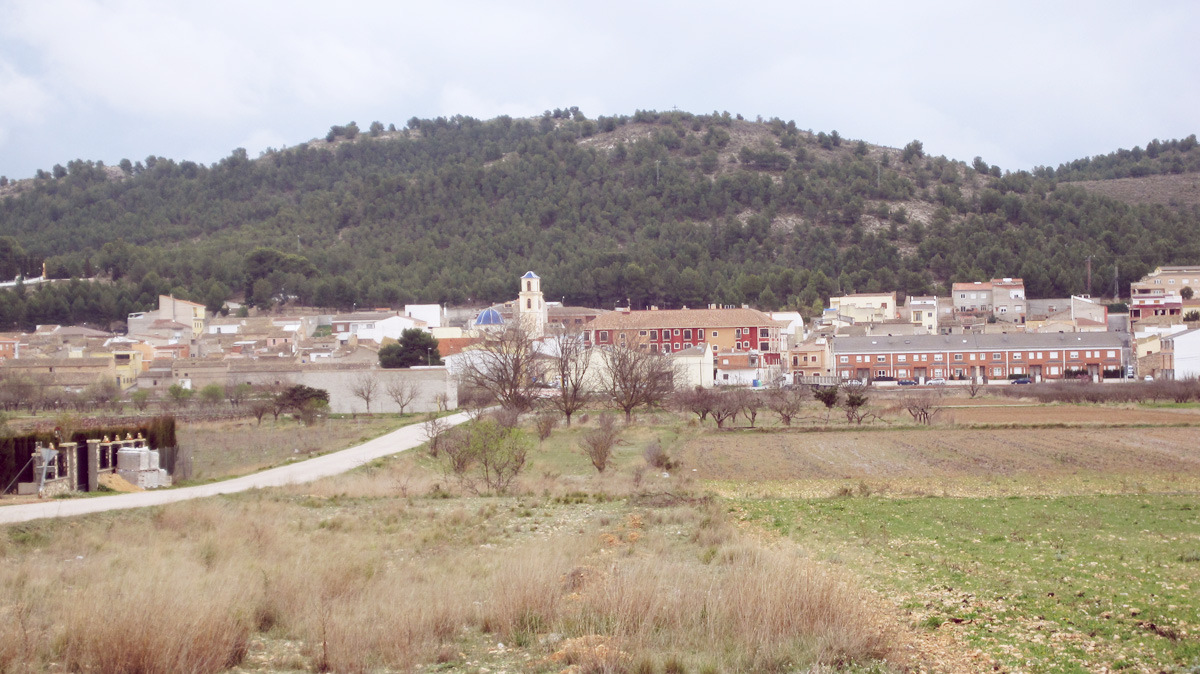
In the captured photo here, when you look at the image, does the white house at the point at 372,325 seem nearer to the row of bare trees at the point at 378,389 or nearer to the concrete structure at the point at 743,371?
the concrete structure at the point at 743,371

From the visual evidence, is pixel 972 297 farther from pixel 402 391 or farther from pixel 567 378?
pixel 402 391

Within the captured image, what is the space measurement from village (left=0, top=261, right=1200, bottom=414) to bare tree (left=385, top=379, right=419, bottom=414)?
271 mm

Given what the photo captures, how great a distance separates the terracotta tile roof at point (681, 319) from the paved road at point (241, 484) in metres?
45.6

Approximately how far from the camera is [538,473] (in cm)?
2420

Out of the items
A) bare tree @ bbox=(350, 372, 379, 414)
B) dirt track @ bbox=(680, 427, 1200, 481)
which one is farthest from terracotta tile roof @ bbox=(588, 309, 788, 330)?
dirt track @ bbox=(680, 427, 1200, 481)

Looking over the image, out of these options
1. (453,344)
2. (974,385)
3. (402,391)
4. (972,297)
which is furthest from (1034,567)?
(972,297)

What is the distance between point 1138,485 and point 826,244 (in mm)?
99344

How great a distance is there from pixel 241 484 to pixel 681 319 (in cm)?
6044

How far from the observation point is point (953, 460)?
25.6 metres

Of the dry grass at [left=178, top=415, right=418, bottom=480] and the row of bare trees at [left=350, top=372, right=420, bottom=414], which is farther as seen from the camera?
the row of bare trees at [left=350, top=372, right=420, bottom=414]

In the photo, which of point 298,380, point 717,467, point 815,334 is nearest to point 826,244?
point 815,334

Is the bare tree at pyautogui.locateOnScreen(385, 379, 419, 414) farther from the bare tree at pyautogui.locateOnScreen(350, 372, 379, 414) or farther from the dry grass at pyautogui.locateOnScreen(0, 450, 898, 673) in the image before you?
the dry grass at pyautogui.locateOnScreen(0, 450, 898, 673)

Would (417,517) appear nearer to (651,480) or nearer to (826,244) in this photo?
(651,480)

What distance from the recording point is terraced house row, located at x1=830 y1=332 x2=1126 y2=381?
2549 inches
